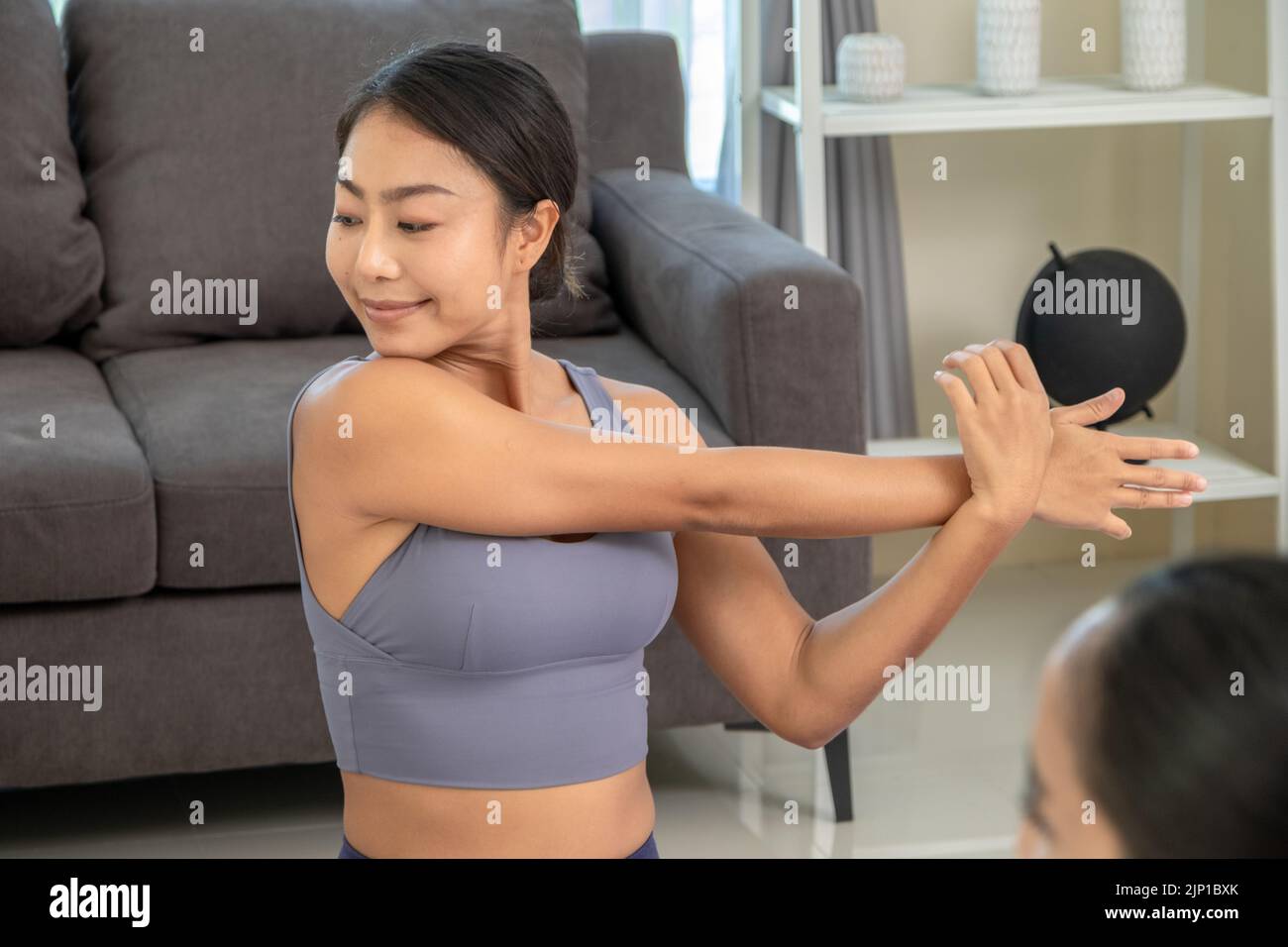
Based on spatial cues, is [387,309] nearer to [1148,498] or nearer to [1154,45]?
[1148,498]

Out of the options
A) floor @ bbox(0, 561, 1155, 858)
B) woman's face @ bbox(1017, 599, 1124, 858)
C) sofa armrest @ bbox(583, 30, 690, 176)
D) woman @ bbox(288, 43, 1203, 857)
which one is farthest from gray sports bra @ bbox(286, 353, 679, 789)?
sofa armrest @ bbox(583, 30, 690, 176)

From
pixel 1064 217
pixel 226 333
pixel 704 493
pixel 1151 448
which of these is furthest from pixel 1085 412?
pixel 1064 217

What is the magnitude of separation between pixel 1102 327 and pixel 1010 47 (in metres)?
0.53

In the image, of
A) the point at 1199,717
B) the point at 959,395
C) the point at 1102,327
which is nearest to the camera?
the point at 1199,717

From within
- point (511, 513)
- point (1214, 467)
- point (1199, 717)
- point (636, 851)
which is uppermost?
point (1199, 717)

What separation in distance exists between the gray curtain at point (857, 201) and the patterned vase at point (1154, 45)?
0.48m

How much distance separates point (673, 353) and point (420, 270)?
137 cm

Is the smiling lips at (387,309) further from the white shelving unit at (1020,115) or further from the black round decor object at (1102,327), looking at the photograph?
the black round decor object at (1102,327)

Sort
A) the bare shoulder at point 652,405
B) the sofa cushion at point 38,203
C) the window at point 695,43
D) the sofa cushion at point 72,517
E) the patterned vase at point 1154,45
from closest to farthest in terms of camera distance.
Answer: the bare shoulder at point 652,405 → the sofa cushion at point 72,517 → the sofa cushion at point 38,203 → the patterned vase at point 1154,45 → the window at point 695,43

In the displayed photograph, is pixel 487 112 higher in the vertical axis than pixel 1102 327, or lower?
higher

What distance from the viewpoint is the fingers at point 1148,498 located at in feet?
3.36

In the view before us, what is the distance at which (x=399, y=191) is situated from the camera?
3.63 ft

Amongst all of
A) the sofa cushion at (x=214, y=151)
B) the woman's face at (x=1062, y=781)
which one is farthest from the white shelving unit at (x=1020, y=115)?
the woman's face at (x=1062, y=781)

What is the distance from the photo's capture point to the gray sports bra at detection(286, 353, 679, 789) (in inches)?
43.4
